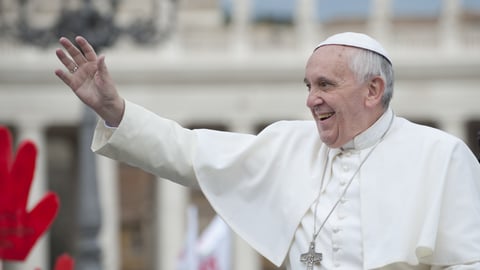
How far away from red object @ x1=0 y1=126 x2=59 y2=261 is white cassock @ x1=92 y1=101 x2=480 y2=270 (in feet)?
6.58

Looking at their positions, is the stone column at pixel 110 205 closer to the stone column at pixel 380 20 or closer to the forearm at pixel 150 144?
the stone column at pixel 380 20

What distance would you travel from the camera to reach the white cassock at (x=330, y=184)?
14.0 feet

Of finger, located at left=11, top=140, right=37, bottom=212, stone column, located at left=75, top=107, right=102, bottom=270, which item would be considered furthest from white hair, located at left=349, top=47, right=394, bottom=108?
stone column, located at left=75, top=107, right=102, bottom=270

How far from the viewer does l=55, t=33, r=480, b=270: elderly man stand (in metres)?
4.28

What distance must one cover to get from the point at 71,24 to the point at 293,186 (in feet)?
39.3

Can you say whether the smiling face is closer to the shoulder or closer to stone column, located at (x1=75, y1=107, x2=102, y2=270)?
the shoulder

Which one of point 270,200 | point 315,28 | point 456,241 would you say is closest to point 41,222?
point 270,200

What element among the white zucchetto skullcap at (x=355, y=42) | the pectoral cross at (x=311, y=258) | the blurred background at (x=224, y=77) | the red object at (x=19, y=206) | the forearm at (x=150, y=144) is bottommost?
the blurred background at (x=224, y=77)

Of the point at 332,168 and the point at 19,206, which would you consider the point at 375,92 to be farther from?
the point at 19,206

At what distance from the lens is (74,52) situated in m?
4.31

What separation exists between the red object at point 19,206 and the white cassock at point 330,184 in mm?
2006

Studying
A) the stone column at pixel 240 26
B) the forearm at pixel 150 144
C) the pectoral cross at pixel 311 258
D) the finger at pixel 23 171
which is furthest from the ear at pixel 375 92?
the stone column at pixel 240 26

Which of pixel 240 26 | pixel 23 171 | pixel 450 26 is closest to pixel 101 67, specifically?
pixel 23 171

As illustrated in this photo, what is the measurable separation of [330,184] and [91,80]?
79 cm
